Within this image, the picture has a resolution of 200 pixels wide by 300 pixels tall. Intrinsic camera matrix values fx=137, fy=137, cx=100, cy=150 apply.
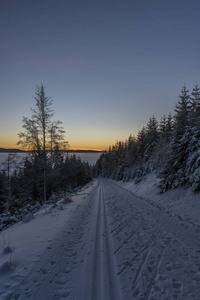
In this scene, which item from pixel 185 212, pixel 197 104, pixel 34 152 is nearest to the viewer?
pixel 185 212

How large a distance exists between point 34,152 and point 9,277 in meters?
12.4

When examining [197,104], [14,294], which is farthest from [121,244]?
[197,104]

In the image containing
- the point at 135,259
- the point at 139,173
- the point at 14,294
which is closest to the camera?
the point at 14,294

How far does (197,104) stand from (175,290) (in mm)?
30726

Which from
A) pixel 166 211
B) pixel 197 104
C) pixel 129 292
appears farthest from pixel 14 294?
pixel 197 104

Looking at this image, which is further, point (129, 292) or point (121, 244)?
point (121, 244)

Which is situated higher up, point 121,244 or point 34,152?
point 34,152

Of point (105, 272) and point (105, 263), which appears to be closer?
point (105, 272)

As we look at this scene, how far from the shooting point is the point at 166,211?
7645 mm

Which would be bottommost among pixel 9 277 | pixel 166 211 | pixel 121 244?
pixel 166 211

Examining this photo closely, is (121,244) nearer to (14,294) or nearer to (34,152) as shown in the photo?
(14,294)

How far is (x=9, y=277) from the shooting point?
107 inches

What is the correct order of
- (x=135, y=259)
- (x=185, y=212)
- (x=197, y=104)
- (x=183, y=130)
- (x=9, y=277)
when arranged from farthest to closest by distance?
(x=197, y=104), (x=183, y=130), (x=185, y=212), (x=135, y=259), (x=9, y=277)

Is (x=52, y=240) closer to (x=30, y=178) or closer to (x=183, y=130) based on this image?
(x=183, y=130)
